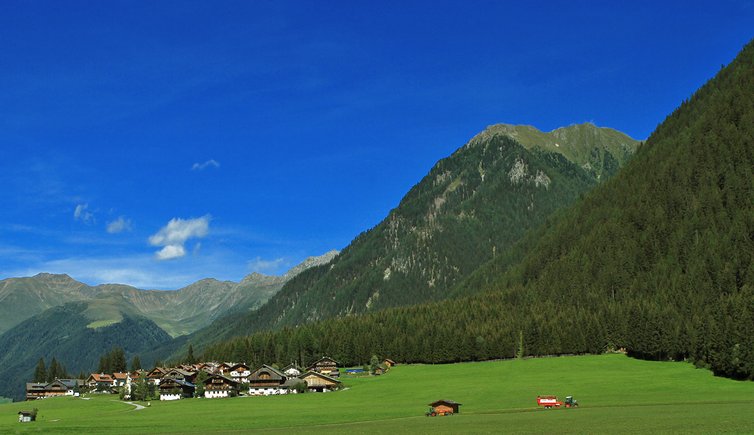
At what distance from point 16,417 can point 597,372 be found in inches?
4668

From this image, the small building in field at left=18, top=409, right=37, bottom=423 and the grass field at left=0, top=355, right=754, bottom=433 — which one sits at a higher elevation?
the grass field at left=0, top=355, right=754, bottom=433

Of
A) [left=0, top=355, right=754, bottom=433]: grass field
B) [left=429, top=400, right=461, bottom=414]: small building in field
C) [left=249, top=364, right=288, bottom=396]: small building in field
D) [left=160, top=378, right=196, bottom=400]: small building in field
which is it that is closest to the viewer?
[left=0, top=355, right=754, bottom=433]: grass field

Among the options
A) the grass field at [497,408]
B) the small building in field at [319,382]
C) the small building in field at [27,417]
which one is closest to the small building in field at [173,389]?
the grass field at [497,408]

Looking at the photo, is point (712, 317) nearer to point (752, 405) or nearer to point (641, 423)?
point (752, 405)

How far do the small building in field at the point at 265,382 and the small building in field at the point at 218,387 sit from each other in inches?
239

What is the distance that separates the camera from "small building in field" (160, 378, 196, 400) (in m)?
180

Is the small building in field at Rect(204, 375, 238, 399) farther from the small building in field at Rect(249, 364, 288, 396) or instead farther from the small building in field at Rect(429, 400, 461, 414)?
the small building in field at Rect(429, 400, 461, 414)

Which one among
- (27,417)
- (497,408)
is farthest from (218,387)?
(497,408)

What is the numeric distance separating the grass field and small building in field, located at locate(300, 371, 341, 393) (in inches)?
288

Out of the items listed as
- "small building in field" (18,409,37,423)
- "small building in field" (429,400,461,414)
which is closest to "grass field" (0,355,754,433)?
"small building in field" (18,409,37,423)

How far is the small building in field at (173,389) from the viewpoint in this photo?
591 feet

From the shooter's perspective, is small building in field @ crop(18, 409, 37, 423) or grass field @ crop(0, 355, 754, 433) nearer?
grass field @ crop(0, 355, 754, 433)

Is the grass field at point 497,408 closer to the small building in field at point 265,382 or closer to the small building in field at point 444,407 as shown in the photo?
the small building in field at point 444,407

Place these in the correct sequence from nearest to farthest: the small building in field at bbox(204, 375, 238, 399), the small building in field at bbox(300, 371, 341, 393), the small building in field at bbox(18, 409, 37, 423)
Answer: the small building in field at bbox(18, 409, 37, 423) → the small building in field at bbox(300, 371, 341, 393) → the small building in field at bbox(204, 375, 238, 399)
